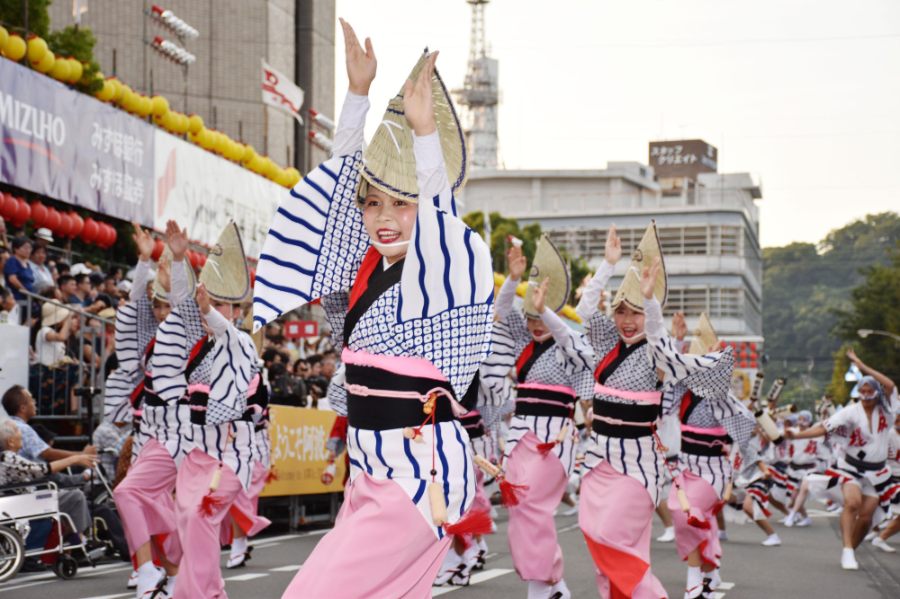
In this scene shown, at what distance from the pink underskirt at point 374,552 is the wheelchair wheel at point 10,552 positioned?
19.7 ft

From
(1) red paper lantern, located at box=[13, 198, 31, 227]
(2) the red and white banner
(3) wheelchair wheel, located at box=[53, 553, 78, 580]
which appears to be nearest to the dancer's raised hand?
(3) wheelchair wheel, located at box=[53, 553, 78, 580]

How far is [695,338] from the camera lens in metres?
12.9

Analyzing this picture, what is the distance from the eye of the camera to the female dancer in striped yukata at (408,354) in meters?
5.07

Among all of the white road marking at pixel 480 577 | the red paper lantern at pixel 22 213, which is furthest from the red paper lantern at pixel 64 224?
the white road marking at pixel 480 577

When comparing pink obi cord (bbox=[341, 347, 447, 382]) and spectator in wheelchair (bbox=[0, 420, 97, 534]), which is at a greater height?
pink obi cord (bbox=[341, 347, 447, 382])

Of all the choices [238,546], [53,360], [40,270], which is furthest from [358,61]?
[40,270]

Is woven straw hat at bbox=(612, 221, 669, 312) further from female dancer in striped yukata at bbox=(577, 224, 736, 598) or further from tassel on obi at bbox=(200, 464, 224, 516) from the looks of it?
tassel on obi at bbox=(200, 464, 224, 516)

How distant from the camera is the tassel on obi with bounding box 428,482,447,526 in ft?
17.0

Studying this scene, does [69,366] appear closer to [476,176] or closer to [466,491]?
[466,491]

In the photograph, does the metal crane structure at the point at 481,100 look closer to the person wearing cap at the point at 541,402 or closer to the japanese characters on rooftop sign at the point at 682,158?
the japanese characters on rooftop sign at the point at 682,158

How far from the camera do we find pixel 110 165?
2097 centimetres

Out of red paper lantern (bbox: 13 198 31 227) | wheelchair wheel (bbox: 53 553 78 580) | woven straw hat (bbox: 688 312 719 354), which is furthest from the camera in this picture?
red paper lantern (bbox: 13 198 31 227)

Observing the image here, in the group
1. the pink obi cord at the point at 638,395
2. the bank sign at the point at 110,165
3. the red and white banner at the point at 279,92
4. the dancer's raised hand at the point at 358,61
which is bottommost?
the pink obi cord at the point at 638,395

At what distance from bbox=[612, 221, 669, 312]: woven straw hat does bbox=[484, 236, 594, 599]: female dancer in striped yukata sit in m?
0.65
